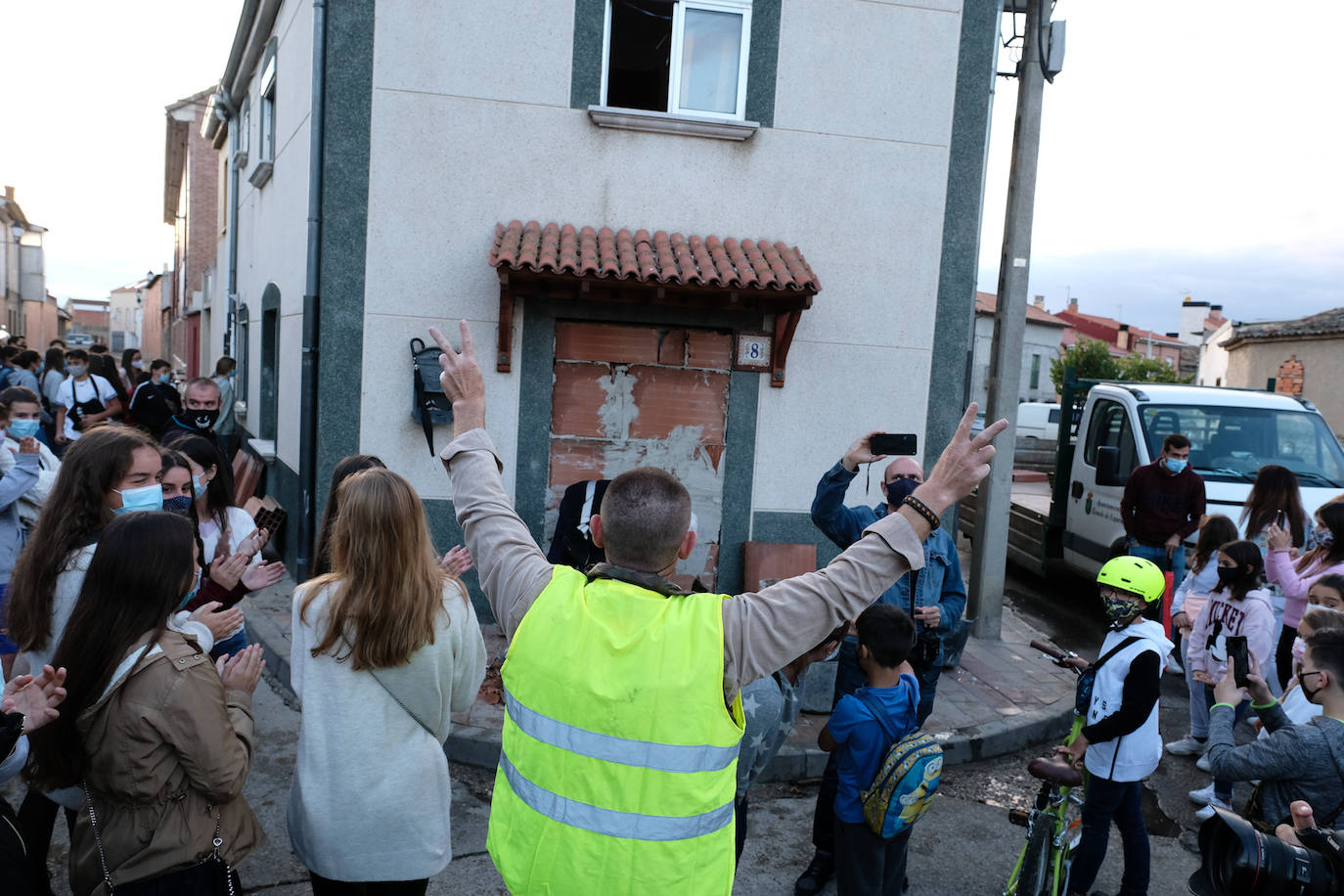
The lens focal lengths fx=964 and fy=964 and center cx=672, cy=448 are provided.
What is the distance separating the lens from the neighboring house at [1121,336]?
5558cm

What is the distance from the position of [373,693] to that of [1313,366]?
2407 cm

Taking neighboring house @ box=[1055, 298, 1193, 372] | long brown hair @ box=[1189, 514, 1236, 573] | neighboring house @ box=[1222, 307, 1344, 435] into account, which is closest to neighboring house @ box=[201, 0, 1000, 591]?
long brown hair @ box=[1189, 514, 1236, 573]

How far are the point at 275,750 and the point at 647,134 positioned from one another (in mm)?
4953

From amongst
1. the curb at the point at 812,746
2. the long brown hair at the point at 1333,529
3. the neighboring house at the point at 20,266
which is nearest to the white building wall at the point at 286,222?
the curb at the point at 812,746

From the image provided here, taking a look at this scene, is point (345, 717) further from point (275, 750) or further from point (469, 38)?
point (469, 38)

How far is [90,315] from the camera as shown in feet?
294

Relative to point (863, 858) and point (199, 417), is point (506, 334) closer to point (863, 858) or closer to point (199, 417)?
point (199, 417)

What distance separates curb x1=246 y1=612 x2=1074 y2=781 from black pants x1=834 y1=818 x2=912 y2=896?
127 cm

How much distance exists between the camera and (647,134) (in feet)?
24.1

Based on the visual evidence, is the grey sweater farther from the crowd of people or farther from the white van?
the white van

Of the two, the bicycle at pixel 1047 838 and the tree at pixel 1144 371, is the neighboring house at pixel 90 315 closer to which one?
the tree at pixel 1144 371

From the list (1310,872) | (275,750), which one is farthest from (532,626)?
(275,750)

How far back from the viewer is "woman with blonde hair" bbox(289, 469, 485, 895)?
8.60ft

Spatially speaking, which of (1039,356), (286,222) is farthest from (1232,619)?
(1039,356)
